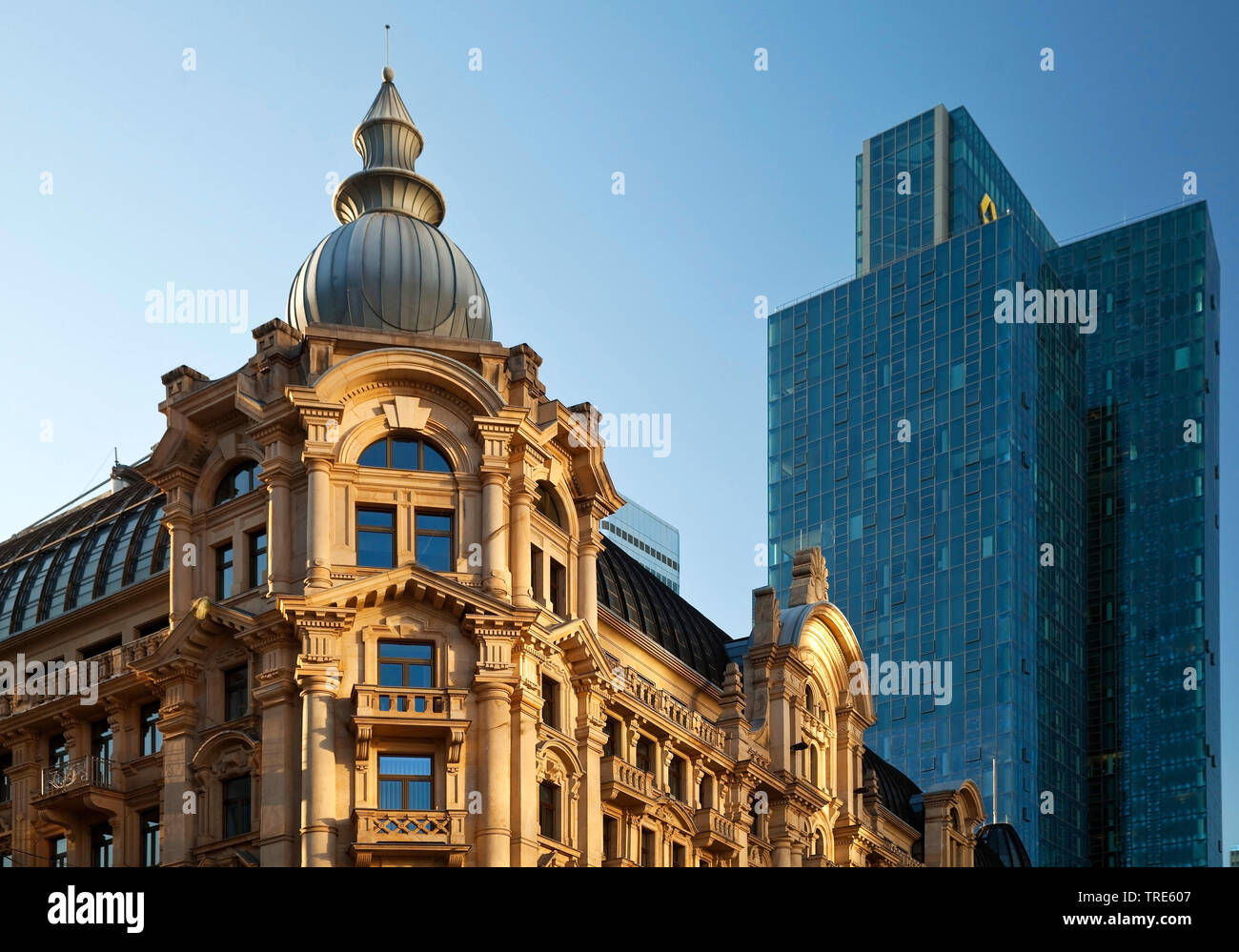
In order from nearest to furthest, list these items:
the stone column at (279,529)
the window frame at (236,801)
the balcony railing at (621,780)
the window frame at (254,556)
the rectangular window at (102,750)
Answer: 1. the window frame at (236,801)
2. the stone column at (279,529)
3. the window frame at (254,556)
4. the rectangular window at (102,750)
5. the balcony railing at (621,780)

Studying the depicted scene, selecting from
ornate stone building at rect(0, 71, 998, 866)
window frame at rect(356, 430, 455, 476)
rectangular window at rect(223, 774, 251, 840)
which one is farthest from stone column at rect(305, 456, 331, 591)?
rectangular window at rect(223, 774, 251, 840)

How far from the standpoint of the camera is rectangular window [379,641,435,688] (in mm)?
60562

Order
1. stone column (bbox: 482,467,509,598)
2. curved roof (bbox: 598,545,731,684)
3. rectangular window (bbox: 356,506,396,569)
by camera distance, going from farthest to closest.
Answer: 1. curved roof (bbox: 598,545,731,684)
2. stone column (bbox: 482,467,509,598)
3. rectangular window (bbox: 356,506,396,569)

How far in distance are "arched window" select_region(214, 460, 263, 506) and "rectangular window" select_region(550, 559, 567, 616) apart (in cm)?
1049

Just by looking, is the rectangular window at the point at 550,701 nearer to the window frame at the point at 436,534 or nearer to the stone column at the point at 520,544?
the stone column at the point at 520,544

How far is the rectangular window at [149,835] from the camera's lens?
63375mm

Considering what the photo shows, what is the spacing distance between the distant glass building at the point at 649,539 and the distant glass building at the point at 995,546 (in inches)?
516

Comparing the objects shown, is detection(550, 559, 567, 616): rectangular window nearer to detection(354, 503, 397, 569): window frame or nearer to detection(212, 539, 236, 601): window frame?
detection(354, 503, 397, 569): window frame

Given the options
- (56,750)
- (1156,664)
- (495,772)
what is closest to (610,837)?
(495,772)

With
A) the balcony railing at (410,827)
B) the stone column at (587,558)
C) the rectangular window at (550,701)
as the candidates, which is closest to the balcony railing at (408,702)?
the balcony railing at (410,827)

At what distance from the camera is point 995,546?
17725 centimetres
